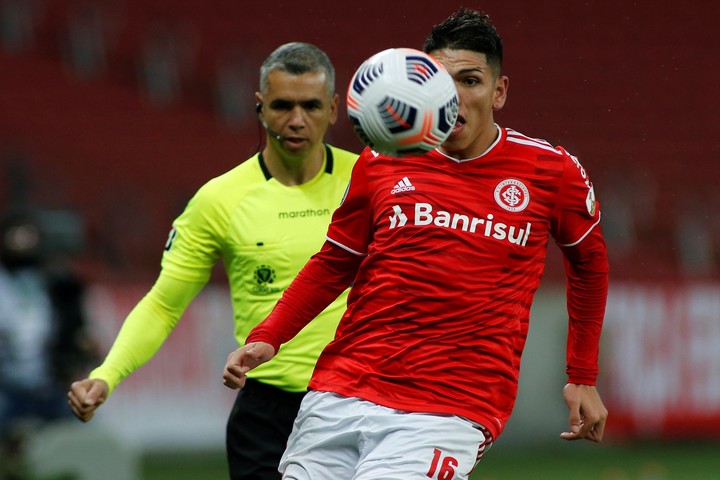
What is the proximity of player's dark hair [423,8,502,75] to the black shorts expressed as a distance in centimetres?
167

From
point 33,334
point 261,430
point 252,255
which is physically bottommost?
point 33,334

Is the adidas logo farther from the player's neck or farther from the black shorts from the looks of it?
the black shorts

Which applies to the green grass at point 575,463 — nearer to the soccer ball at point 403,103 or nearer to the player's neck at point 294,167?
the player's neck at point 294,167

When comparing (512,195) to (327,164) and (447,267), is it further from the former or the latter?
(327,164)

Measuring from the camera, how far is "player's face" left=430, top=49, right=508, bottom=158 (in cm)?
419

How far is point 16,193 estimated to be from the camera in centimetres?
1334

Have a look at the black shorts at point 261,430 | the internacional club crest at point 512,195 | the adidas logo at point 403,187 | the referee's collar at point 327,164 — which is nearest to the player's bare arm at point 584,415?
the internacional club crest at point 512,195

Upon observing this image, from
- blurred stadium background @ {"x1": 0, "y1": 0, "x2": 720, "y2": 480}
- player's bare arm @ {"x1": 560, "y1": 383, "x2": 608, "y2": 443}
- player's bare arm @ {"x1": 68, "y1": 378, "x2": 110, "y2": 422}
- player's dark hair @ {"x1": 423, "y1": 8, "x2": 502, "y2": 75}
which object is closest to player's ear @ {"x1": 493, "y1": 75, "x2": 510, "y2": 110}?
player's dark hair @ {"x1": 423, "y1": 8, "x2": 502, "y2": 75}

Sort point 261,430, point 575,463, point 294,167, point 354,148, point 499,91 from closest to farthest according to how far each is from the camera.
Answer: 1. point 499,91
2. point 261,430
3. point 294,167
4. point 575,463
5. point 354,148

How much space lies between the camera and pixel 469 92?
420cm

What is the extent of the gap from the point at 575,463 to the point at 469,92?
25.8 feet

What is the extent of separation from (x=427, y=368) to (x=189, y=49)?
13.9m

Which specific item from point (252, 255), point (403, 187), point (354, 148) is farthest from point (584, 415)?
point (354, 148)

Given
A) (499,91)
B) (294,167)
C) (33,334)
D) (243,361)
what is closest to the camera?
(243,361)
